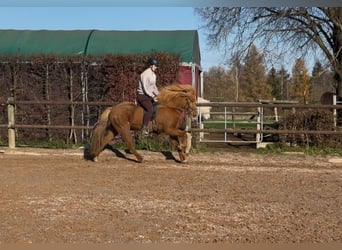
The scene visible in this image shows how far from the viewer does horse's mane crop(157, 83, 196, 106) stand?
37.2ft

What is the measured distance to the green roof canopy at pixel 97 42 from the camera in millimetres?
17328

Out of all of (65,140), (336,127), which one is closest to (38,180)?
(65,140)

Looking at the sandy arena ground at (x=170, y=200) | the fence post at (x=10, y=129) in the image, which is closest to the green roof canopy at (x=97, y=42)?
the fence post at (x=10, y=129)

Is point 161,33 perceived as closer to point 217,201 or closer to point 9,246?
point 217,201

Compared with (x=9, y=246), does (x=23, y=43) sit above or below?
above

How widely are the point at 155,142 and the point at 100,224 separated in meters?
8.17

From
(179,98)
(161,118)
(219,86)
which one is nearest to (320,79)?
(219,86)

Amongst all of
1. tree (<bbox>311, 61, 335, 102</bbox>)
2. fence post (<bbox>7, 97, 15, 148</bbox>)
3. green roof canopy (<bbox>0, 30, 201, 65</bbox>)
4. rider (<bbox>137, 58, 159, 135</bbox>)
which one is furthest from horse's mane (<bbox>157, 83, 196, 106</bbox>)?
tree (<bbox>311, 61, 335, 102</bbox>)

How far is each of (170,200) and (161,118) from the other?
13.6 feet

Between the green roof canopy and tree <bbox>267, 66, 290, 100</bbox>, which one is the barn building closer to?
the green roof canopy

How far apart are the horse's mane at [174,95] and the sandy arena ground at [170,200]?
1357 millimetres

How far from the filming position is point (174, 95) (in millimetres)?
11375

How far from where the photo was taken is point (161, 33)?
18.5 m

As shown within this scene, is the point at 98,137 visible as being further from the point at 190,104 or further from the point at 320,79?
the point at 320,79
